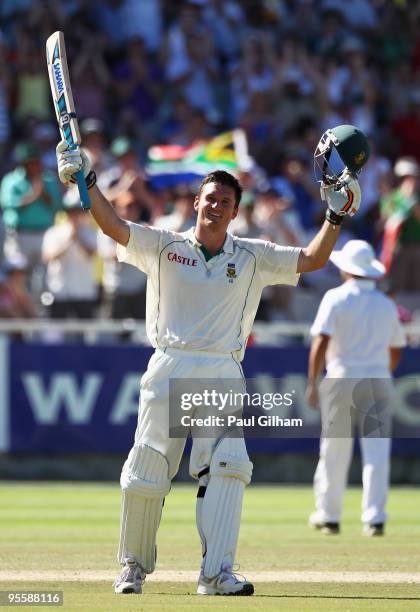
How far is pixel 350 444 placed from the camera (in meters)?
13.1

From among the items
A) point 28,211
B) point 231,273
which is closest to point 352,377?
point 231,273

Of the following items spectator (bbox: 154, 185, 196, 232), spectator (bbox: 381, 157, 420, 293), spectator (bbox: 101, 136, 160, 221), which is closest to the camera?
spectator (bbox: 154, 185, 196, 232)

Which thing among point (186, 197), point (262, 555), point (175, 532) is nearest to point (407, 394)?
point (186, 197)

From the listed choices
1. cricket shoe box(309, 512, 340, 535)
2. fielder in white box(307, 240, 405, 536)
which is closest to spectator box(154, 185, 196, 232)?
fielder in white box(307, 240, 405, 536)

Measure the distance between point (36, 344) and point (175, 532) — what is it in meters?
5.47

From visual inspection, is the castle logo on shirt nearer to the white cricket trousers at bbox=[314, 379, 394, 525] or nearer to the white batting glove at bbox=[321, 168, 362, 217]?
the white batting glove at bbox=[321, 168, 362, 217]

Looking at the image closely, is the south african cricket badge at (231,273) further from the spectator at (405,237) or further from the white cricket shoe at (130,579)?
the spectator at (405,237)

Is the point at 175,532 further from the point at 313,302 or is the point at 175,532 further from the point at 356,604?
the point at 313,302

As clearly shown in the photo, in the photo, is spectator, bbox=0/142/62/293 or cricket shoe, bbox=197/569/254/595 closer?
cricket shoe, bbox=197/569/254/595

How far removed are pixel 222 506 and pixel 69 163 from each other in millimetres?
1986

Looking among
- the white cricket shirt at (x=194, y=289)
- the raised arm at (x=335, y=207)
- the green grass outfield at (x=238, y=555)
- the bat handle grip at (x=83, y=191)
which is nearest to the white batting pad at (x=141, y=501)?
the green grass outfield at (x=238, y=555)

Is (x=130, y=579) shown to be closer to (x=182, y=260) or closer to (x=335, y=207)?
(x=182, y=260)

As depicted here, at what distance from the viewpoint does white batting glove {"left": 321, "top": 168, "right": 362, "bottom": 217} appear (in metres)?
8.73

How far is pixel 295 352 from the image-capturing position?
17797 mm
